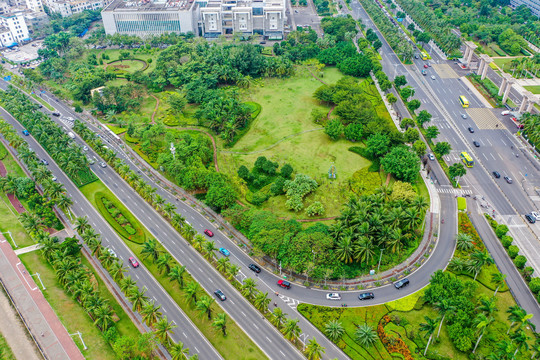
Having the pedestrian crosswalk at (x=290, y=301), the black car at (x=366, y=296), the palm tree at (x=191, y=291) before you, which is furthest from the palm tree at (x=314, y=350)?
the palm tree at (x=191, y=291)

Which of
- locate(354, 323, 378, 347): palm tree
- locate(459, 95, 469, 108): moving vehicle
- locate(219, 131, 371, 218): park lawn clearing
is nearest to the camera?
locate(354, 323, 378, 347): palm tree

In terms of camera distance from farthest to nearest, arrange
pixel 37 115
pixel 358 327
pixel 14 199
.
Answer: pixel 37 115, pixel 14 199, pixel 358 327

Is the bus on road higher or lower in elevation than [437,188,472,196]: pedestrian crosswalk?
higher

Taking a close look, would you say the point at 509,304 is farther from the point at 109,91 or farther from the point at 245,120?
the point at 109,91

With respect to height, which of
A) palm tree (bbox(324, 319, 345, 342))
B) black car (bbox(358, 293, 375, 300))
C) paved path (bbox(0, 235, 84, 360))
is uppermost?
palm tree (bbox(324, 319, 345, 342))

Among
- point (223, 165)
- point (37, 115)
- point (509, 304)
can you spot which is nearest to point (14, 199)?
point (37, 115)

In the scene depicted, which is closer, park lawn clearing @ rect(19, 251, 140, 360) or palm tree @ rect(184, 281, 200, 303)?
park lawn clearing @ rect(19, 251, 140, 360)

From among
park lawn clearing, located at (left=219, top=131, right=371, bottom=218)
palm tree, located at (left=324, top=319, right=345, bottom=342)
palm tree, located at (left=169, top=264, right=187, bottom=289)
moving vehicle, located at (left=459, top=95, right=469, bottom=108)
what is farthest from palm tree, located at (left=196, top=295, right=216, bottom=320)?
moving vehicle, located at (left=459, top=95, right=469, bottom=108)

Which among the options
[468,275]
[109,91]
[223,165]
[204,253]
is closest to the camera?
[468,275]

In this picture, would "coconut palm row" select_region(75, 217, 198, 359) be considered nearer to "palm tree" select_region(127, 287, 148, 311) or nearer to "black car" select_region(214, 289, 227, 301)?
"palm tree" select_region(127, 287, 148, 311)
